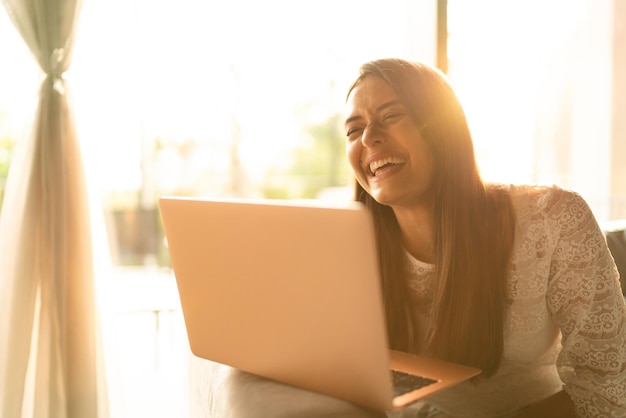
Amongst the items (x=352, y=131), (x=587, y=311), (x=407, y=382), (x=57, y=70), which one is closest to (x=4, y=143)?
(x=57, y=70)

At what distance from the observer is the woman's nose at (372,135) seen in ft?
4.34

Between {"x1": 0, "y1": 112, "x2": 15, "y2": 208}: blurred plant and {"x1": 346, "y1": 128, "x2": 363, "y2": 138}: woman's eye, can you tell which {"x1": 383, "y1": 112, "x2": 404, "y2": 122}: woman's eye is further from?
{"x1": 0, "y1": 112, "x2": 15, "y2": 208}: blurred plant

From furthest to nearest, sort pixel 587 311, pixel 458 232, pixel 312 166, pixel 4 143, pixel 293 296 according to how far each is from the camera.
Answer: pixel 312 166
pixel 4 143
pixel 458 232
pixel 587 311
pixel 293 296

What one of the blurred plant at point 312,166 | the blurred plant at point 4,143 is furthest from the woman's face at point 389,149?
the blurred plant at point 312,166

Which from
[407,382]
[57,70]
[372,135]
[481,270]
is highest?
[57,70]

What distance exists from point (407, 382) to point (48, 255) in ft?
3.83

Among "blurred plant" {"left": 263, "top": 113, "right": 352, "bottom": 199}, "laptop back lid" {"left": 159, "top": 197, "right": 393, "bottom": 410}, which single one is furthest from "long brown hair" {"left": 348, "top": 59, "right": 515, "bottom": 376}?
"blurred plant" {"left": 263, "top": 113, "right": 352, "bottom": 199}

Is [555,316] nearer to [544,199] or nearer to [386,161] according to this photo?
[544,199]

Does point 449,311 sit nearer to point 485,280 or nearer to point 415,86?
point 485,280

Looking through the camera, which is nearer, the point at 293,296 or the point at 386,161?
the point at 293,296

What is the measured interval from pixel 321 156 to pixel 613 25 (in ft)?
5.50

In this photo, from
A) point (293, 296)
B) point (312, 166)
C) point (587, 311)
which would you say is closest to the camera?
point (293, 296)

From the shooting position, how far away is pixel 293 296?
925 millimetres

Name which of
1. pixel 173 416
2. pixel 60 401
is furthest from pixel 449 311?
pixel 173 416
